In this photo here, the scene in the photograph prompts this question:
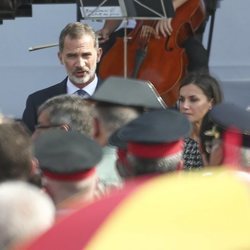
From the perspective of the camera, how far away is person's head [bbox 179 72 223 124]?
4422 mm

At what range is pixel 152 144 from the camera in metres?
2.61

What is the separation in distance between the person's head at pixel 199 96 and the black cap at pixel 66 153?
5.90 ft

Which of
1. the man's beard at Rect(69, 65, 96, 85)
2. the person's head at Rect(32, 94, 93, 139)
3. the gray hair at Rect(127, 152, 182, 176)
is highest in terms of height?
the gray hair at Rect(127, 152, 182, 176)

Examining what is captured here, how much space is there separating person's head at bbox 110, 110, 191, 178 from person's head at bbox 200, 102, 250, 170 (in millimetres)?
219

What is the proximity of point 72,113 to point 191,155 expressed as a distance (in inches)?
37.1

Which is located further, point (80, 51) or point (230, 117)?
point (80, 51)

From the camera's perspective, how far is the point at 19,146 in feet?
8.65

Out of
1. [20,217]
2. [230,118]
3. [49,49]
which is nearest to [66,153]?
[20,217]

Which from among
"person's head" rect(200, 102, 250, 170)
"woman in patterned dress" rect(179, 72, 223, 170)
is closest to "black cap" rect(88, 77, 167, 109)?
"person's head" rect(200, 102, 250, 170)

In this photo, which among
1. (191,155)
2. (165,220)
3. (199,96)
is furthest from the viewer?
(199,96)

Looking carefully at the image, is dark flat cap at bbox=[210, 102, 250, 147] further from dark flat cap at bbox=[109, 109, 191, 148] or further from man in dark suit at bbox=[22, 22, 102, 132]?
man in dark suit at bbox=[22, 22, 102, 132]

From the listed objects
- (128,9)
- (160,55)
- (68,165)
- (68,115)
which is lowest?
(160,55)

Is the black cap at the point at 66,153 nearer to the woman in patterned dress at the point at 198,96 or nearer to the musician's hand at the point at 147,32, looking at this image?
the woman in patterned dress at the point at 198,96

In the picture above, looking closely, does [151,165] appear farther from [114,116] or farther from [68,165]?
[114,116]
